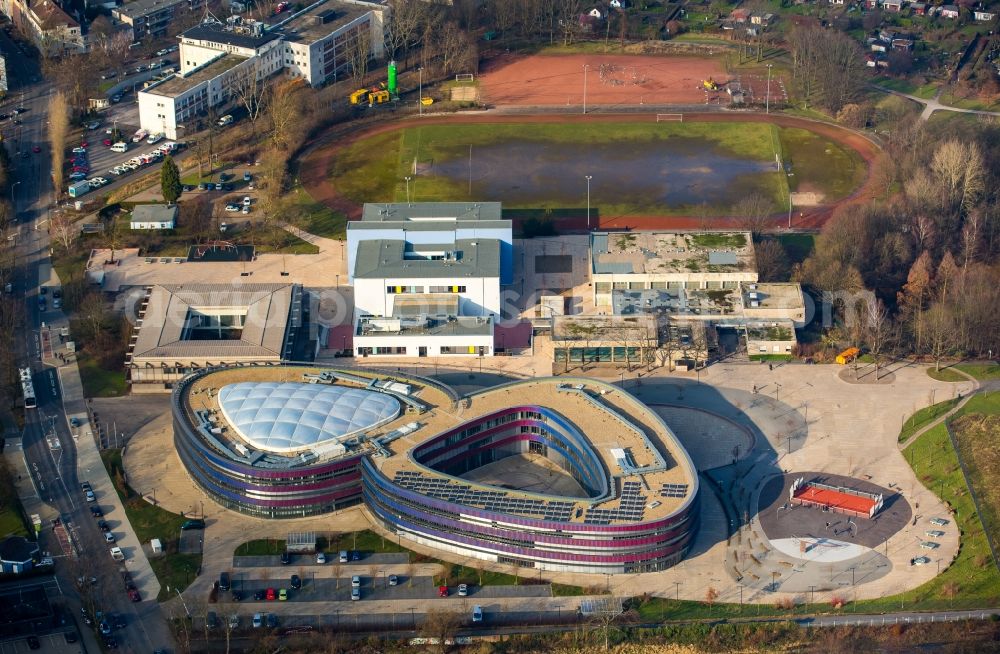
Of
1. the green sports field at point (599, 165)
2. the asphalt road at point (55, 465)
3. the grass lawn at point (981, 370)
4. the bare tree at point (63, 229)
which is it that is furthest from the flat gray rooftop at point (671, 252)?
the bare tree at point (63, 229)

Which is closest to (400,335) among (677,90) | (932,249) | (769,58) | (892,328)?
(892,328)

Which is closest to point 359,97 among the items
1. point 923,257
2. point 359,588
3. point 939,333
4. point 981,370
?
point 923,257

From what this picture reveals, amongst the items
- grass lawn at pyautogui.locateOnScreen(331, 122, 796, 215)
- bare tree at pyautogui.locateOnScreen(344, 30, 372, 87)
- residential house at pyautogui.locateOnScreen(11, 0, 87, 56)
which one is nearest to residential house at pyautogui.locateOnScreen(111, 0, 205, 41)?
residential house at pyautogui.locateOnScreen(11, 0, 87, 56)

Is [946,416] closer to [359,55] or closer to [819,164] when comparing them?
[819,164]

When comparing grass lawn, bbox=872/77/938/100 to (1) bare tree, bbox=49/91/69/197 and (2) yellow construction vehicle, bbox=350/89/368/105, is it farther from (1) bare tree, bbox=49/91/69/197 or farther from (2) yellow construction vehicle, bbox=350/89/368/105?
(1) bare tree, bbox=49/91/69/197

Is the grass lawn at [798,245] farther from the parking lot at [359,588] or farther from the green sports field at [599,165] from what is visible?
the parking lot at [359,588]

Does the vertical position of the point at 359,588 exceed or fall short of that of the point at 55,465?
it exceeds it
